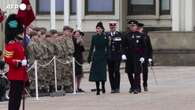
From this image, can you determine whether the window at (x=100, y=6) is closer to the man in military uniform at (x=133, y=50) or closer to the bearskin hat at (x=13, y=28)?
the man in military uniform at (x=133, y=50)

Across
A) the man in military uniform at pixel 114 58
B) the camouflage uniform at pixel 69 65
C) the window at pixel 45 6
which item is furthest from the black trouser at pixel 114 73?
the window at pixel 45 6

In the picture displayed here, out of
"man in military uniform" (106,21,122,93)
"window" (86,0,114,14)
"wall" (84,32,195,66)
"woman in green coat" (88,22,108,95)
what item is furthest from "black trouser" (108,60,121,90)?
"window" (86,0,114,14)

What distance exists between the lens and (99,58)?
20.3m

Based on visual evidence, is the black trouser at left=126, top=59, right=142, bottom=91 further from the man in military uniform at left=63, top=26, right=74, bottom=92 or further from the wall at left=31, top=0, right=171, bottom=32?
the wall at left=31, top=0, right=171, bottom=32

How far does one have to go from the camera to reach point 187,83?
24281 mm

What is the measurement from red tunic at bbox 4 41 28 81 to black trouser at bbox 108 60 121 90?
6.40 meters

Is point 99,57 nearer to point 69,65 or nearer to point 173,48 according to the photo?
point 69,65

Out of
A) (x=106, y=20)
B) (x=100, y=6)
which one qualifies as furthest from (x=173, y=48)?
(x=100, y=6)

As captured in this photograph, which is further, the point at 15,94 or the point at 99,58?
the point at 99,58

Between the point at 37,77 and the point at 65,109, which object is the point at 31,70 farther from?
the point at 65,109

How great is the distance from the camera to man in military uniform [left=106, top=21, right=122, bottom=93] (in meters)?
20.8

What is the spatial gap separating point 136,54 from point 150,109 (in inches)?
173

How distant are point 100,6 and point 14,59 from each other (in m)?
25.0

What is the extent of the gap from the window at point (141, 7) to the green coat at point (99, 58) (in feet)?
63.6
